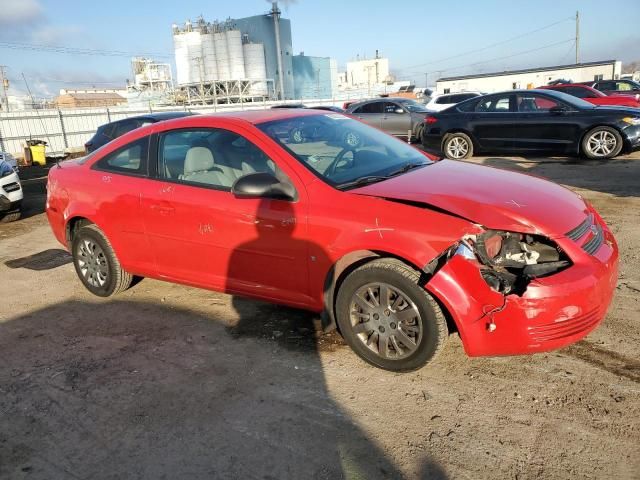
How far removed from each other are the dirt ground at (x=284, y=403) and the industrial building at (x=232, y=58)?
4859 centimetres

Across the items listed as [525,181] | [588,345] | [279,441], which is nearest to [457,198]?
[525,181]

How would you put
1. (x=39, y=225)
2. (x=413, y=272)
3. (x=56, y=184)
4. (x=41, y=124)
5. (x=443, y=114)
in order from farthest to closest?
(x=41, y=124)
(x=443, y=114)
(x=39, y=225)
(x=56, y=184)
(x=413, y=272)

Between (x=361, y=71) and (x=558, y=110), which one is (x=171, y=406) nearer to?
(x=558, y=110)

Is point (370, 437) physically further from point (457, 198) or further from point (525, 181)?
point (525, 181)

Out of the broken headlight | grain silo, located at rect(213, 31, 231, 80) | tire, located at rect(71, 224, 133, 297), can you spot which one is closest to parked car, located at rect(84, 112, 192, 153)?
tire, located at rect(71, 224, 133, 297)

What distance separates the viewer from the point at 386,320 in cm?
312

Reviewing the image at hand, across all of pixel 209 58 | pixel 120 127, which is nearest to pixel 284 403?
pixel 120 127

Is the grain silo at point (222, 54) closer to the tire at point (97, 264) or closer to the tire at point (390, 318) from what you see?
the tire at point (97, 264)

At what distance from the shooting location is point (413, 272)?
298cm

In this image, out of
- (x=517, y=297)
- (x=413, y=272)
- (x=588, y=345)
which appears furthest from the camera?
(x=588, y=345)

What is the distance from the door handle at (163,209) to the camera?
13.1 feet

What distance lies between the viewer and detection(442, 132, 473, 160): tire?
11.6 metres

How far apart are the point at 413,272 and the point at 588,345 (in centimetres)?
139

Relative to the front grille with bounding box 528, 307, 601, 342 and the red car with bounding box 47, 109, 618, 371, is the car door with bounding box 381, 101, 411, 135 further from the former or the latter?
the front grille with bounding box 528, 307, 601, 342
